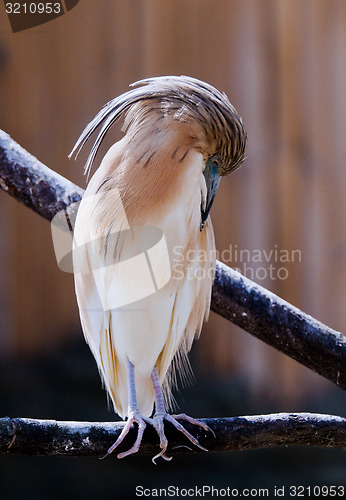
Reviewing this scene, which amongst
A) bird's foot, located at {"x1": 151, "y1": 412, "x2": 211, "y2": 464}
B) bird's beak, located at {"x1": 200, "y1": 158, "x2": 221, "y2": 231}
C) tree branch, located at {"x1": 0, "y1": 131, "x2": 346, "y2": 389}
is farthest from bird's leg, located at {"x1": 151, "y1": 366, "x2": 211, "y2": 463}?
bird's beak, located at {"x1": 200, "y1": 158, "x2": 221, "y2": 231}

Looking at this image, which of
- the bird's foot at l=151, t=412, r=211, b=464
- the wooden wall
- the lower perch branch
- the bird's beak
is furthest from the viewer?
the wooden wall

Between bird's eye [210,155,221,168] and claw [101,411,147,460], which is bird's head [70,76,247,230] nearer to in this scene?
bird's eye [210,155,221,168]

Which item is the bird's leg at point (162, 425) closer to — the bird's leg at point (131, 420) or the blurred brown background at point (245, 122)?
the bird's leg at point (131, 420)

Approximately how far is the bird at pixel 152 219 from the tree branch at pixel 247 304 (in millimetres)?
51

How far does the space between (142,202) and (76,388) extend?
2.02ft

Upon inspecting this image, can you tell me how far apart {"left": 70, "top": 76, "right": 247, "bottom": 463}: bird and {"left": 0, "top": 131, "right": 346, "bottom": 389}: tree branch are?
0.05m

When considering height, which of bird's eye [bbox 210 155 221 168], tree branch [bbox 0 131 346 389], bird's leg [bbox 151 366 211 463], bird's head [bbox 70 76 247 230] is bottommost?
bird's leg [bbox 151 366 211 463]

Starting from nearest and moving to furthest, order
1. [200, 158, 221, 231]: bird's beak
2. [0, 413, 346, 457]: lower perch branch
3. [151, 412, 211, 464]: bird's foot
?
[0, 413, 346, 457]: lower perch branch < [151, 412, 211, 464]: bird's foot < [200, 158, 221, 231]: bird's beak

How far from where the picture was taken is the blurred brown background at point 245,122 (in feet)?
4.19

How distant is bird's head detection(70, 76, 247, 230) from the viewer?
983 mm

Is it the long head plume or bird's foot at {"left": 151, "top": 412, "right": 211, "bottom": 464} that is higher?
the long head plume

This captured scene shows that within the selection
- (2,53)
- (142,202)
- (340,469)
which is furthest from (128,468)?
(2,53)

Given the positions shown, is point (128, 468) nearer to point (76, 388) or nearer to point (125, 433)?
point (76, 388)

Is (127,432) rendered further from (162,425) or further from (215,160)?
(215,160)
